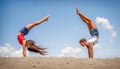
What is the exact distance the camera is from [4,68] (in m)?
10.0

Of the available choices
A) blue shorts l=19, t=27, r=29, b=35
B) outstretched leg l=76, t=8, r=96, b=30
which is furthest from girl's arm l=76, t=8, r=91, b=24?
blue shorts l=19, t=27, r=29, b=35

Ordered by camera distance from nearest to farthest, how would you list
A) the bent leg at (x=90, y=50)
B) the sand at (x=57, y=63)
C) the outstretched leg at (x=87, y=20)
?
the sand at (x=57, y=63), the bent leg at (x=90, y=50), the outstretched leg at (x=87, y=20)

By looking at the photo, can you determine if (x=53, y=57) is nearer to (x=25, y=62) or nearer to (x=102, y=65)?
(x=25, y=62)

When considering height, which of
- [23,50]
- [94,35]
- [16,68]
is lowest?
[16,68]

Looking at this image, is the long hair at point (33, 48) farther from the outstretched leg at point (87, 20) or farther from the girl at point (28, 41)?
the outstretched leg at point (87, 20)

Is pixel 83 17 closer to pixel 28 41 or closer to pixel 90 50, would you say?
pixel 90 50

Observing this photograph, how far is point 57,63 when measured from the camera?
1043 centimetres

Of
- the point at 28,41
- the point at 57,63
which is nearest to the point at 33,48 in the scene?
the point at 28,41

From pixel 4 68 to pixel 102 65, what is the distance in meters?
3.85

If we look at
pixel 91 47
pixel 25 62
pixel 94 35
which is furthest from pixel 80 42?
pixel 25 62

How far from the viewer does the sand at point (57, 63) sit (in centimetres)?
1013

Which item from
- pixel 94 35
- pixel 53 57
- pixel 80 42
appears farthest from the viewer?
pixel 94 35

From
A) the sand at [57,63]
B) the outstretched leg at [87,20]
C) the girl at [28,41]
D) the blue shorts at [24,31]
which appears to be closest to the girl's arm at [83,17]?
the outstretched leg at [87,20]

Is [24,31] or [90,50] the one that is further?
[24,31]
